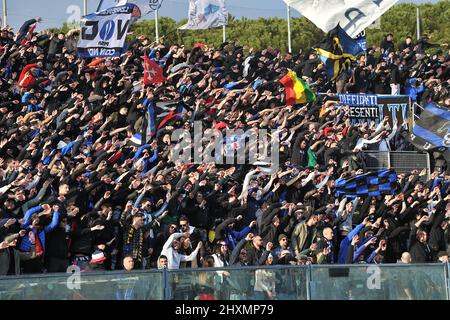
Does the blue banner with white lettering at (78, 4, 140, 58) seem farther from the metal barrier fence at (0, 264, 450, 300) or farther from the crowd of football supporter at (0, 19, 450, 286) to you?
the metal barrier fence at (0, 264, 450, 300)

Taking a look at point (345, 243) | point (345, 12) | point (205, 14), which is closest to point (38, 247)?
point (345, 243)

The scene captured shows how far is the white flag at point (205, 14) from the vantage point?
31.7 m

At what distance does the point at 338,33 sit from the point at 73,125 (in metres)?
10.5

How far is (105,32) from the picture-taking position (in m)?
24.0

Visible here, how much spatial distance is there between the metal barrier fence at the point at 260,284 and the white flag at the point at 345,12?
16.1 metres

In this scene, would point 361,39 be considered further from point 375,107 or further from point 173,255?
point 173,255

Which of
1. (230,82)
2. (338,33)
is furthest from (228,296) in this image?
(338,33)

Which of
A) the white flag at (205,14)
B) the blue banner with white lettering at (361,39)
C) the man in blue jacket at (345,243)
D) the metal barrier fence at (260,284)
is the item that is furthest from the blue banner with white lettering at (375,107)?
the metal barrier fence at (260,284)

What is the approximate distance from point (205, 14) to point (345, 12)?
13.5 feet

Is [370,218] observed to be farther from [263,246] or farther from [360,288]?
[360,288]

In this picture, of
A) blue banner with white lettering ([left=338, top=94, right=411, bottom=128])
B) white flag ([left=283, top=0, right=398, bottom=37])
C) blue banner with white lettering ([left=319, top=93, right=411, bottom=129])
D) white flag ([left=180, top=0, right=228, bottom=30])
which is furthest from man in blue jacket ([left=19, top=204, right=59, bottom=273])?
white flag ([left=180, top=0, right=228, bottom=30])

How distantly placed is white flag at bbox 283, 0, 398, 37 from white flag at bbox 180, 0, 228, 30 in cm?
259
